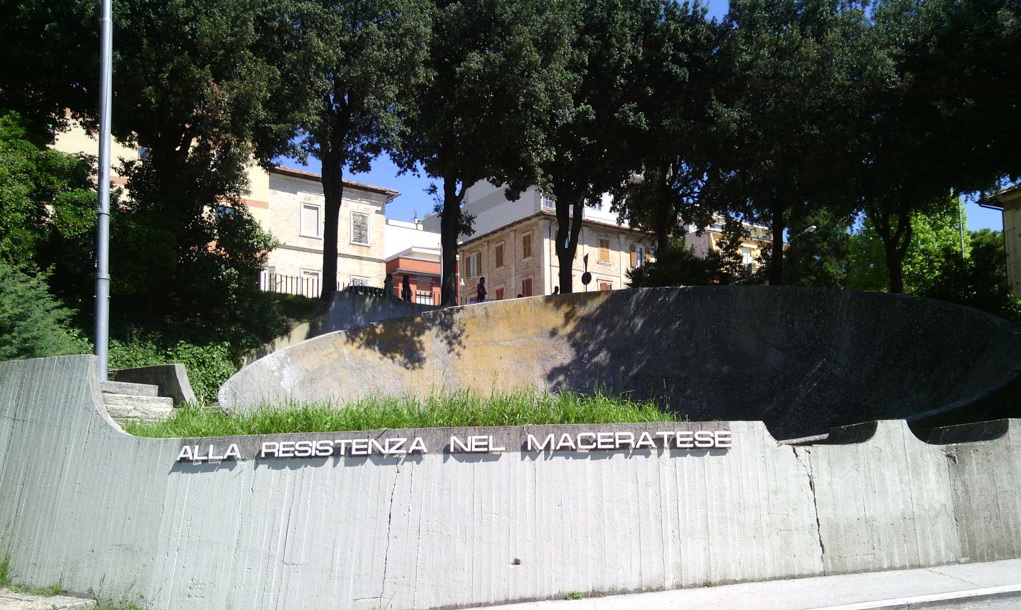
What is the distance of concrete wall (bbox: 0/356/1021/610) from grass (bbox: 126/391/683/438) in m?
0.44

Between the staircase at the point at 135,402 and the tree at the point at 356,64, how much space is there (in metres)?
9.84

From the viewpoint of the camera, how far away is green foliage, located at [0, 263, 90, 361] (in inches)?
497

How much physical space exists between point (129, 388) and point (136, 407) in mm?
664

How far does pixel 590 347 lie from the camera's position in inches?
789

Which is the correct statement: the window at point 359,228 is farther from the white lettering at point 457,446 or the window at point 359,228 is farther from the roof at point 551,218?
the white lettering at point 457,446

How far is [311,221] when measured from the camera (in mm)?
44281

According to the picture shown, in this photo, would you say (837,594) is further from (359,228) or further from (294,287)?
(359,228)

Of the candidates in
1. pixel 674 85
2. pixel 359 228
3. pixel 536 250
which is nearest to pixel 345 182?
pixel 359 228

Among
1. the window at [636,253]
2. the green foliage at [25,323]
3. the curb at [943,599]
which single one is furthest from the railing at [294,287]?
the window at [636,253]

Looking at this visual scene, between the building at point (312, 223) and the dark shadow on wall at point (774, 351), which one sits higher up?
the building at point (312, 223)

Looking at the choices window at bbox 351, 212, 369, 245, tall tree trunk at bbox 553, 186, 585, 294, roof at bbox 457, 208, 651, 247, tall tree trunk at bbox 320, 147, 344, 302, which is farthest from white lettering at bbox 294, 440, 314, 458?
roof at bbox 457, 208, 651, 247

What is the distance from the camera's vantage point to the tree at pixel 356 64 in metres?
19.6

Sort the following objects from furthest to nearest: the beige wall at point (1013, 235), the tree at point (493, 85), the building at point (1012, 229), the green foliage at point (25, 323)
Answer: the beige wall at point (1013, 235)
the building at point (1012, 229)
the tree at point (493, 85)
the green foliage at point (25, 323)

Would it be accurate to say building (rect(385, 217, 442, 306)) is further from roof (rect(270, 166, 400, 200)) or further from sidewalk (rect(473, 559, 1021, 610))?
sidewalk (rect(473, 559, 1021, 610))
